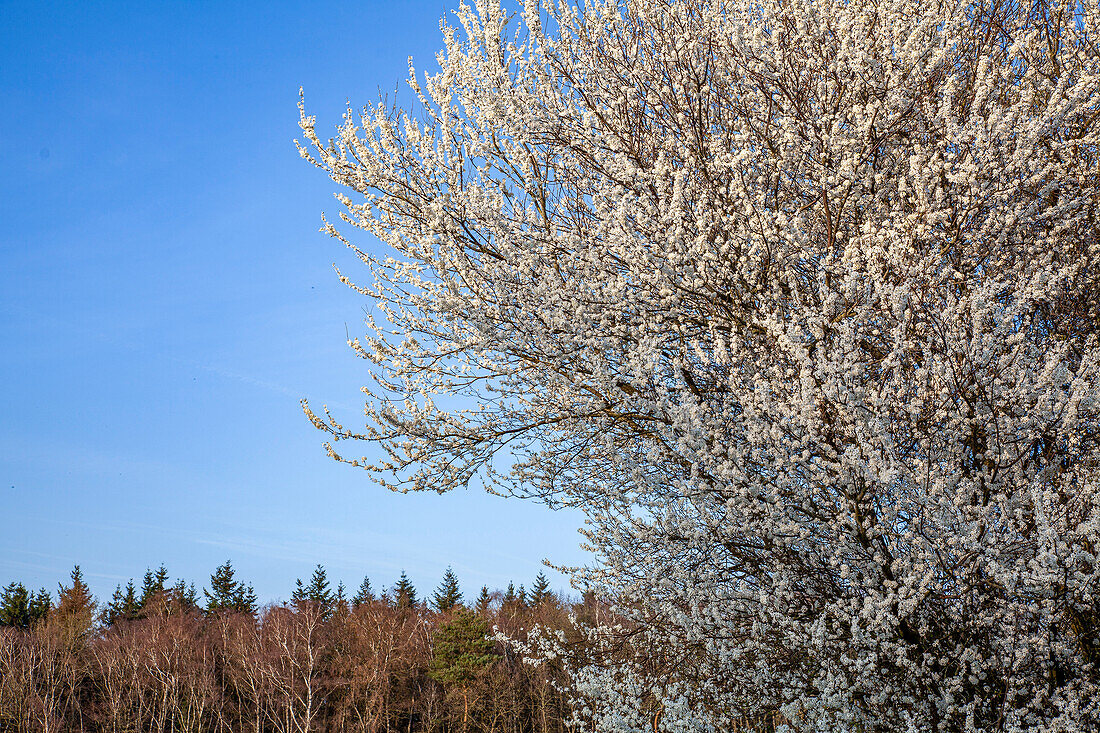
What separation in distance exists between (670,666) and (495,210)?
340 centimetres

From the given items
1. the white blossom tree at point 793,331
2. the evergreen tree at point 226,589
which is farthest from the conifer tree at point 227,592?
the white blossom tree at point 793,331

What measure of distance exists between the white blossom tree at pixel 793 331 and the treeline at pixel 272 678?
81.6ft

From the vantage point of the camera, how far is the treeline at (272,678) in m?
30.6

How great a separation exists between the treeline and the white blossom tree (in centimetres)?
2486

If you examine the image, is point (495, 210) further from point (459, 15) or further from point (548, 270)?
point (459, 15)

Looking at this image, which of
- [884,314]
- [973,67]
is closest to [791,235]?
[884,314]

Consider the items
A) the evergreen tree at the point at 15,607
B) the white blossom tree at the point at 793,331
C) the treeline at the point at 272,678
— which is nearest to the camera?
the white blossom tree at the point at 793,331

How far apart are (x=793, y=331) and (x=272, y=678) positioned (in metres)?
31.8

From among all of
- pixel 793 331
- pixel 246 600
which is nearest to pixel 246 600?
pixel 246 600

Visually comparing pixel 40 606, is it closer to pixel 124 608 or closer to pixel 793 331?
pixel 124 608

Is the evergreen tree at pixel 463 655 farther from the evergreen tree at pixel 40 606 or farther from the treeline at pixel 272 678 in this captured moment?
the evergreen tree at pixel 40 606

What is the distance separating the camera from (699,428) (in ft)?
12.7

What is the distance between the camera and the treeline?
30.6 m

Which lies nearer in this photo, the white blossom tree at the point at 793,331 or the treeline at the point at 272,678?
the white blossom tree at the point at 793,331
